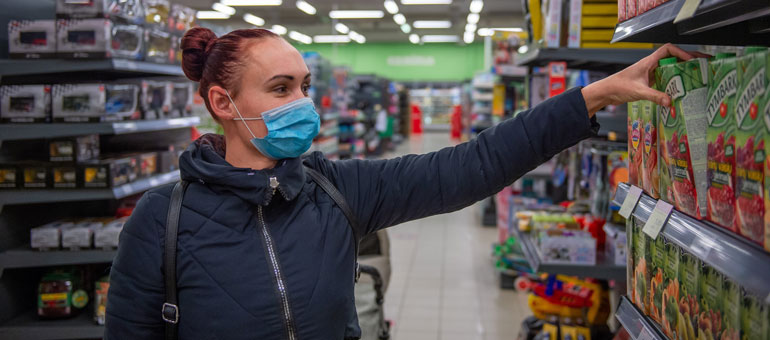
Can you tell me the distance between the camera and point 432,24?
695 inches

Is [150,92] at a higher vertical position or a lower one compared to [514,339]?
higher

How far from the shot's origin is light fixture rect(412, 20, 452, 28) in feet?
56.1

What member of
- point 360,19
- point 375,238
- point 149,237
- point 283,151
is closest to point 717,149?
point 283,151

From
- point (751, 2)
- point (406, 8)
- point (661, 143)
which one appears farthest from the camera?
point (406, 8)

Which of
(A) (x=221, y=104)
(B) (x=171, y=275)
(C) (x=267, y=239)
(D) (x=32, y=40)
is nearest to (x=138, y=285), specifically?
(B) (x=171, y=275)

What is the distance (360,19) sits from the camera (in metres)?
17.2

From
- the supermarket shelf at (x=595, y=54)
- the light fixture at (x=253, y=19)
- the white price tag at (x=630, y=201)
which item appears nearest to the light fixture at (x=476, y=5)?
the light fixture at (x=253, y=19)

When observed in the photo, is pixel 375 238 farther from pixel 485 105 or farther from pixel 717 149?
pixel 485 105

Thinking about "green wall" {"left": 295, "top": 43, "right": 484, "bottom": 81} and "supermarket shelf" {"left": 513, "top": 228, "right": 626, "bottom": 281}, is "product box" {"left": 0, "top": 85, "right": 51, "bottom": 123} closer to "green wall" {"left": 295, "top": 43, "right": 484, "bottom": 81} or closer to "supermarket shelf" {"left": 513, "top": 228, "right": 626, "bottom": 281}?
"supermarket shelf" {"left": 513, "top": 228, "right": 626, "bottom": 281}

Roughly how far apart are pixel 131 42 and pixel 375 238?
66.2 inches

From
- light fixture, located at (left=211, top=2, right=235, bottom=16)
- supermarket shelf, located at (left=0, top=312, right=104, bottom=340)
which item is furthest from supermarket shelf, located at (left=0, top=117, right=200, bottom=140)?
light fixture, located at (left=211, top=2, right=235, bottom=16)

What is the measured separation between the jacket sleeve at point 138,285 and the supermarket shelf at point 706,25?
3.91 ft

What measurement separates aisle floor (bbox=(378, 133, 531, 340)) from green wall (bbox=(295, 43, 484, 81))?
17534 millimetres

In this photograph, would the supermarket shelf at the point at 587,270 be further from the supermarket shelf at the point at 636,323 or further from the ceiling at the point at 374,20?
the ceiling at the point at 374,20
